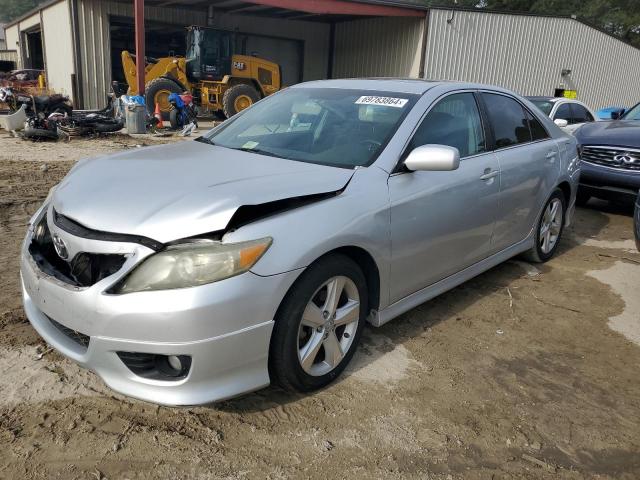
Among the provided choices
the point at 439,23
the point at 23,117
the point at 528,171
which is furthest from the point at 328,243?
the point at 439,23

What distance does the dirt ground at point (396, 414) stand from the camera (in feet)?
7.57

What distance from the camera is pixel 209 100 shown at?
55.5ft

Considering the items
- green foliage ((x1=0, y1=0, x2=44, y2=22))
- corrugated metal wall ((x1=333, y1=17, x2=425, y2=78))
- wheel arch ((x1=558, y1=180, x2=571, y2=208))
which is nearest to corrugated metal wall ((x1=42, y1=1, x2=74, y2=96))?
corrugated metal wall ((x1=333, y1=17, x2=425, y2=78))

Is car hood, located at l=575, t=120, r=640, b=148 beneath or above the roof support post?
beneath

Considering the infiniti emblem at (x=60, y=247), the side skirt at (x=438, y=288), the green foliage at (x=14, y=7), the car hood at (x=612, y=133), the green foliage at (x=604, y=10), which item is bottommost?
the side skirt at (x=438, y=288)

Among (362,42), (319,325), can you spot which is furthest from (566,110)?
(362,42)

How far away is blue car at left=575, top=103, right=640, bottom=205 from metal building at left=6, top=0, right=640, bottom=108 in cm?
1281

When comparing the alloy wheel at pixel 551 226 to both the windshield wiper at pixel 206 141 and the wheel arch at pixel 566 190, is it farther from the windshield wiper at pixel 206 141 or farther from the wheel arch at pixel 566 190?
the windshield wiper at pixel 206 141

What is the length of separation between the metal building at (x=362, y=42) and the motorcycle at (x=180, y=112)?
507 cm

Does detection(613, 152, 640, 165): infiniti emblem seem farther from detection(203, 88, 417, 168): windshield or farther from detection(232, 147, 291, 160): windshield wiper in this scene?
detection(232, 147, 291, 160): windshield wiper

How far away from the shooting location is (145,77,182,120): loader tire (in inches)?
593

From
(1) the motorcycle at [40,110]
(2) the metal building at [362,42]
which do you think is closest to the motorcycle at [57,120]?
(1) the motorcycle at [40,110]

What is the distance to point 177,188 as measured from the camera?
2574mm

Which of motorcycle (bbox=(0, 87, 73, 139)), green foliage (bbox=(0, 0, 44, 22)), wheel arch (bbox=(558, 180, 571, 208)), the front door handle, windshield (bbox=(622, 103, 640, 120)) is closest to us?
the front door handle
